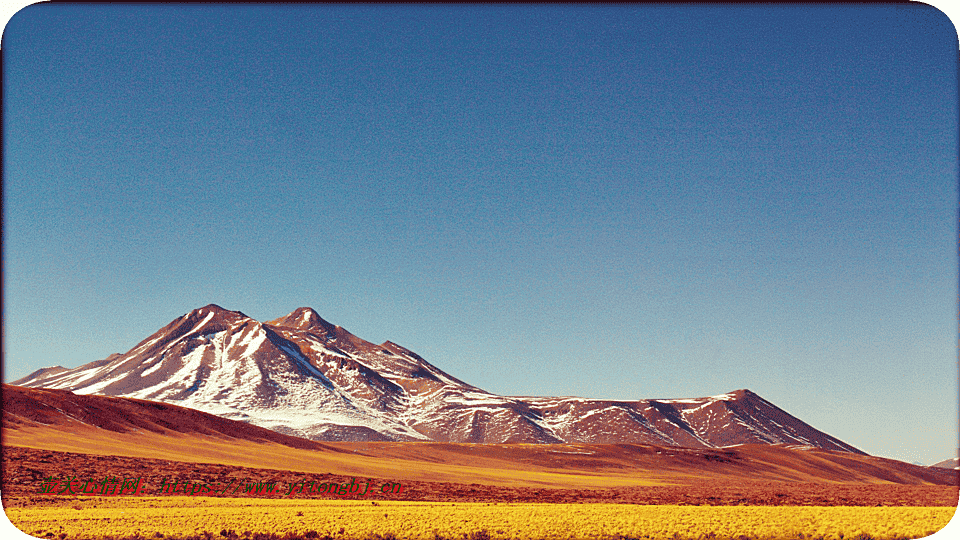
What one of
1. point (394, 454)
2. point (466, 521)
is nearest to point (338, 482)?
point (466, 521)

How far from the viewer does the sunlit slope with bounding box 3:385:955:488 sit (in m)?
91.0

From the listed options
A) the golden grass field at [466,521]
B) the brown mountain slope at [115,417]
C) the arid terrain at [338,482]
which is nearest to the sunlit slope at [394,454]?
the brown mountain slope at [115,417]

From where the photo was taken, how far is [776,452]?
170125 mm

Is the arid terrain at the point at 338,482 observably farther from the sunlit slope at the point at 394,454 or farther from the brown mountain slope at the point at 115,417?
the brown mountain slope at the point at 115,417

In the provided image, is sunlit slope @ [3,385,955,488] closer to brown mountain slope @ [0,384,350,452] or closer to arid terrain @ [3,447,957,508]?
brown mountain slope @ [0,384,350,452]

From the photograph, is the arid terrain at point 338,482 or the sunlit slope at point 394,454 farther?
the sunlit slope at point 394,454

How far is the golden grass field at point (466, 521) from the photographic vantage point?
34.5 metres

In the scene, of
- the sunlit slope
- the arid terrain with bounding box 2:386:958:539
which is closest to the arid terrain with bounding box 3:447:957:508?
the arid terrain with bounding box 2:386:958:539

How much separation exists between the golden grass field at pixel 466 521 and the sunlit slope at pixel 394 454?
4147 centimetres

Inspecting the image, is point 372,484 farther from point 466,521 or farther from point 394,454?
point 394,454

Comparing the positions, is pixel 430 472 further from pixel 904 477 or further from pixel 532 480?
pixel 904 477

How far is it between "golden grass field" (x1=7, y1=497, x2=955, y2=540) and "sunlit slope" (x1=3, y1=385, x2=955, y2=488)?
41472mm

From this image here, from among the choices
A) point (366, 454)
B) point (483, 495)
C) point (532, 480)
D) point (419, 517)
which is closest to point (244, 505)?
point (419, 517)

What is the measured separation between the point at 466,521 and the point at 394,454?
106662 millimetres
